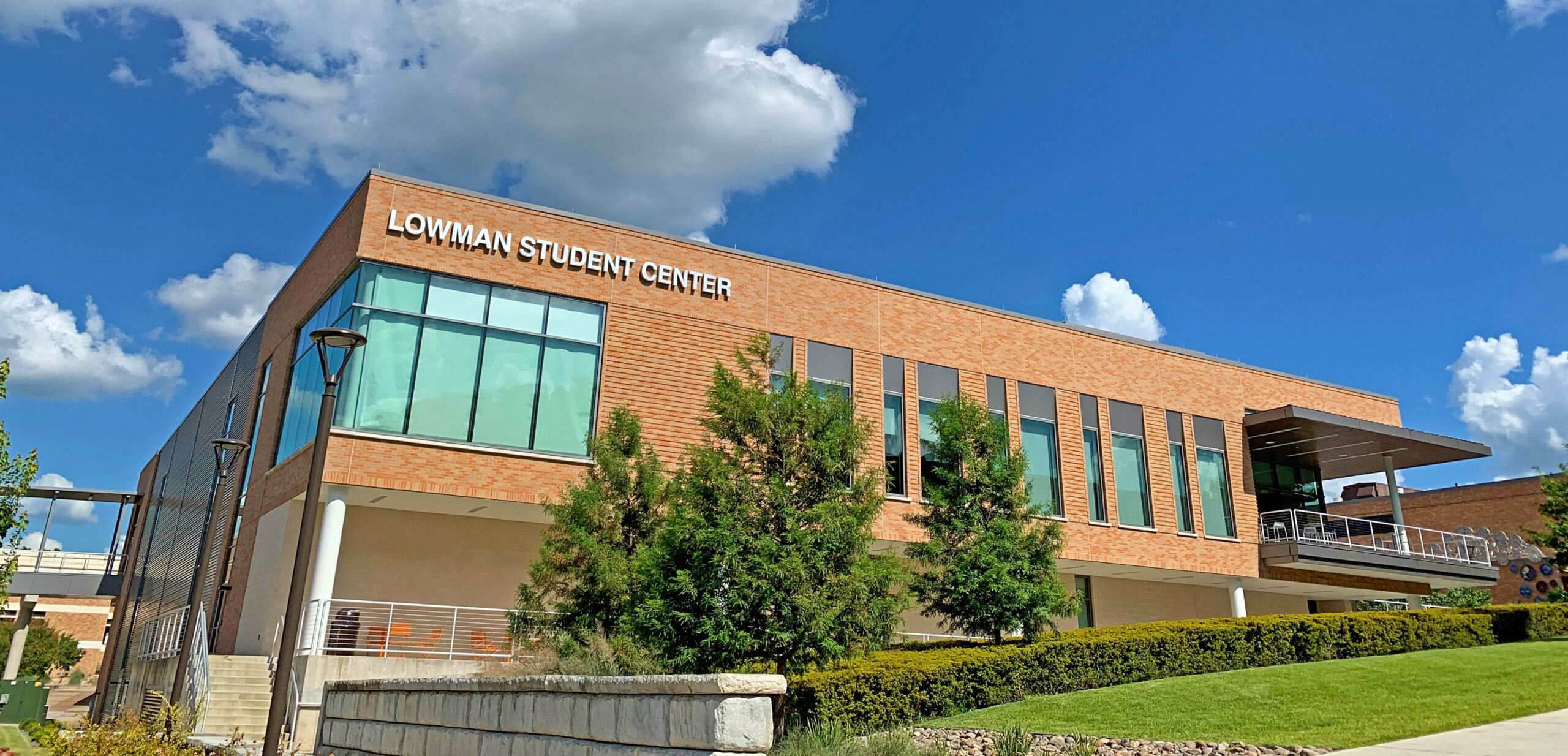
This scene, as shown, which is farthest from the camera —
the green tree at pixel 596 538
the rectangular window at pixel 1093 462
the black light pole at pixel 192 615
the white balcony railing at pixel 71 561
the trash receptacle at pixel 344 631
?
the white balcony railing at pixel 71 561

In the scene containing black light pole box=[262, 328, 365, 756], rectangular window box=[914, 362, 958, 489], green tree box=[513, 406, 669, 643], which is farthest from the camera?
rectangular window box=[914, 362, 958, 489]

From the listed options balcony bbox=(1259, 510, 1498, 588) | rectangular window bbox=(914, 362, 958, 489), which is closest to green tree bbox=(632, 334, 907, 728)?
rectangular window bbox=(914, 362, 958, 489)

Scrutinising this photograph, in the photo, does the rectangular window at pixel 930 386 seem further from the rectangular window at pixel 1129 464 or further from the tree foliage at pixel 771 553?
the tree foliage at pixel 771 553

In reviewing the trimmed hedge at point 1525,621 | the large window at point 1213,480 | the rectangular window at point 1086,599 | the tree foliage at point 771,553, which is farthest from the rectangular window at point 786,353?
the trimmed hedge at point 1525,621

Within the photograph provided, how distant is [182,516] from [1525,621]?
38.9 m

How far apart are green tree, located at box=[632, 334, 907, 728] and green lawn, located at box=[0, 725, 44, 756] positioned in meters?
15.3

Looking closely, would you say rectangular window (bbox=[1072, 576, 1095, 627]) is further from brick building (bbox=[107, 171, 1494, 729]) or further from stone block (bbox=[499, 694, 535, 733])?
stone block (bbox=[499, 694, 535, 733])

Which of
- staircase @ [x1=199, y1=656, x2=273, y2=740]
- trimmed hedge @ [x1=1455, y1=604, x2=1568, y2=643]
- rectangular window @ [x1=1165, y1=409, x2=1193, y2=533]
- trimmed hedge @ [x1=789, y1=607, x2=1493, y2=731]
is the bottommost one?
staircase @ [x1=199, y1=656, x2=273, y2=740]

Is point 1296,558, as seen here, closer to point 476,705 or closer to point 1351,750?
point 1351,750

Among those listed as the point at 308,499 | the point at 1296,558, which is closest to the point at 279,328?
Answer: the point at 308,499

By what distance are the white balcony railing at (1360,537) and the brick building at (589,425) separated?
0.16 metres

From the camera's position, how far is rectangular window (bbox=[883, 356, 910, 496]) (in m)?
24.5

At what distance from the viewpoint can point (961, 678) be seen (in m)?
14.5

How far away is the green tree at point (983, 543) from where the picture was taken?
56.6 ft
